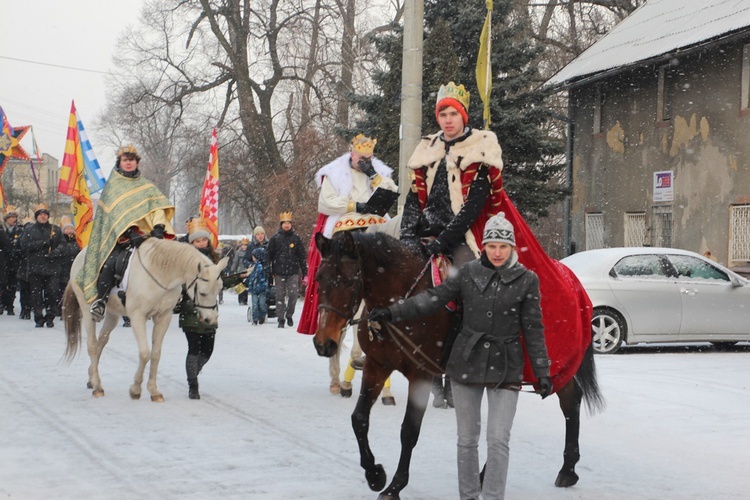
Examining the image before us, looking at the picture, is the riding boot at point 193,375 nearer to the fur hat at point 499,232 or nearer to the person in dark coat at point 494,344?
the person in dark coat at point 494,344

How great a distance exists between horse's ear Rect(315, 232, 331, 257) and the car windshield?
35.1 ft

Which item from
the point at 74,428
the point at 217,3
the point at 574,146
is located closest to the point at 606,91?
the point at 574,146

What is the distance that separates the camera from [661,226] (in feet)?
82.7

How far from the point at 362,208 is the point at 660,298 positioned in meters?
7.15

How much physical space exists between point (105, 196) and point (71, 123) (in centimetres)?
784

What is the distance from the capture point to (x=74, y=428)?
867 cm

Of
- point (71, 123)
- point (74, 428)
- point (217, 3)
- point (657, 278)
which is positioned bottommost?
point (74, 428)

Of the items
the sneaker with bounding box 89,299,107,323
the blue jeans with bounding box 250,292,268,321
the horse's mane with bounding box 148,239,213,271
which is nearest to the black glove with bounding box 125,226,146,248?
the horse's mane with bounding box 148,239,213,271

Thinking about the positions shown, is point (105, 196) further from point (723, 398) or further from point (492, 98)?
point (492, 98)

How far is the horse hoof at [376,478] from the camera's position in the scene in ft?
20.9

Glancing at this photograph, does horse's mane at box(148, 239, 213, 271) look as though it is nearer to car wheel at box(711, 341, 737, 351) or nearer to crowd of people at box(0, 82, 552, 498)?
crowd of people at box(0, 82, 552, 498)

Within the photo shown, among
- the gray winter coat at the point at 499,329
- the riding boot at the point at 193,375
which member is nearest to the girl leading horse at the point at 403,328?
the gray winter coat at the point at 499,329

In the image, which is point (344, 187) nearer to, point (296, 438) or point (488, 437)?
point (296, 438)

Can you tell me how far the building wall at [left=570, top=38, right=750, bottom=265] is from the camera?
22.5m
